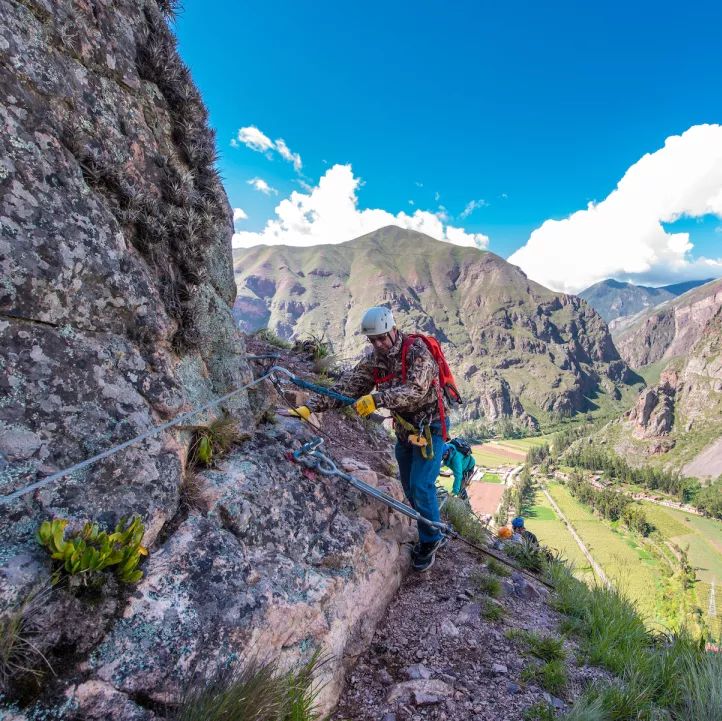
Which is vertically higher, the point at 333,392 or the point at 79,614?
the point at 333,392

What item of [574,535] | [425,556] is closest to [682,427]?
[574,535]

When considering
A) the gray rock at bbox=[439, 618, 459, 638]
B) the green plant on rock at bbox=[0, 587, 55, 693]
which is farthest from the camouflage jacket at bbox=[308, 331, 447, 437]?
the green plant on rock at bbox=[0, 587, 55, 693]

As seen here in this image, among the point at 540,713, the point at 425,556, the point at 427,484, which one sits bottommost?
the point at 540,713

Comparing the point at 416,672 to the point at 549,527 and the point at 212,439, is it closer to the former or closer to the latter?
the point at 212,439

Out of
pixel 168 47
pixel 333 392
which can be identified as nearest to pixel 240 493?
pixel 333 392

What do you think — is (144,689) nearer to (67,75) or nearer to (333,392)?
(333,392)

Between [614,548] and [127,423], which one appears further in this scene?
[614,548]

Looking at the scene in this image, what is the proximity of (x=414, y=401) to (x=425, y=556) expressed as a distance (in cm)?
239

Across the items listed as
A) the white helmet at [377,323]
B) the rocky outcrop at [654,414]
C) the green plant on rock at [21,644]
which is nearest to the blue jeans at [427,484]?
the white helmet at [377,323]

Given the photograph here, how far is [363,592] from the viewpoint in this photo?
447 cm

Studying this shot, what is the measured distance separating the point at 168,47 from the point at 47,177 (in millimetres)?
3811

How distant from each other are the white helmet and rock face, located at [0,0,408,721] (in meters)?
1.96

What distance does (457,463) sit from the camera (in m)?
8.21

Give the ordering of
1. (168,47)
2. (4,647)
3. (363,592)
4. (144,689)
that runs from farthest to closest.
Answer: (168,47), (363,592), (144,689), (4,647)
